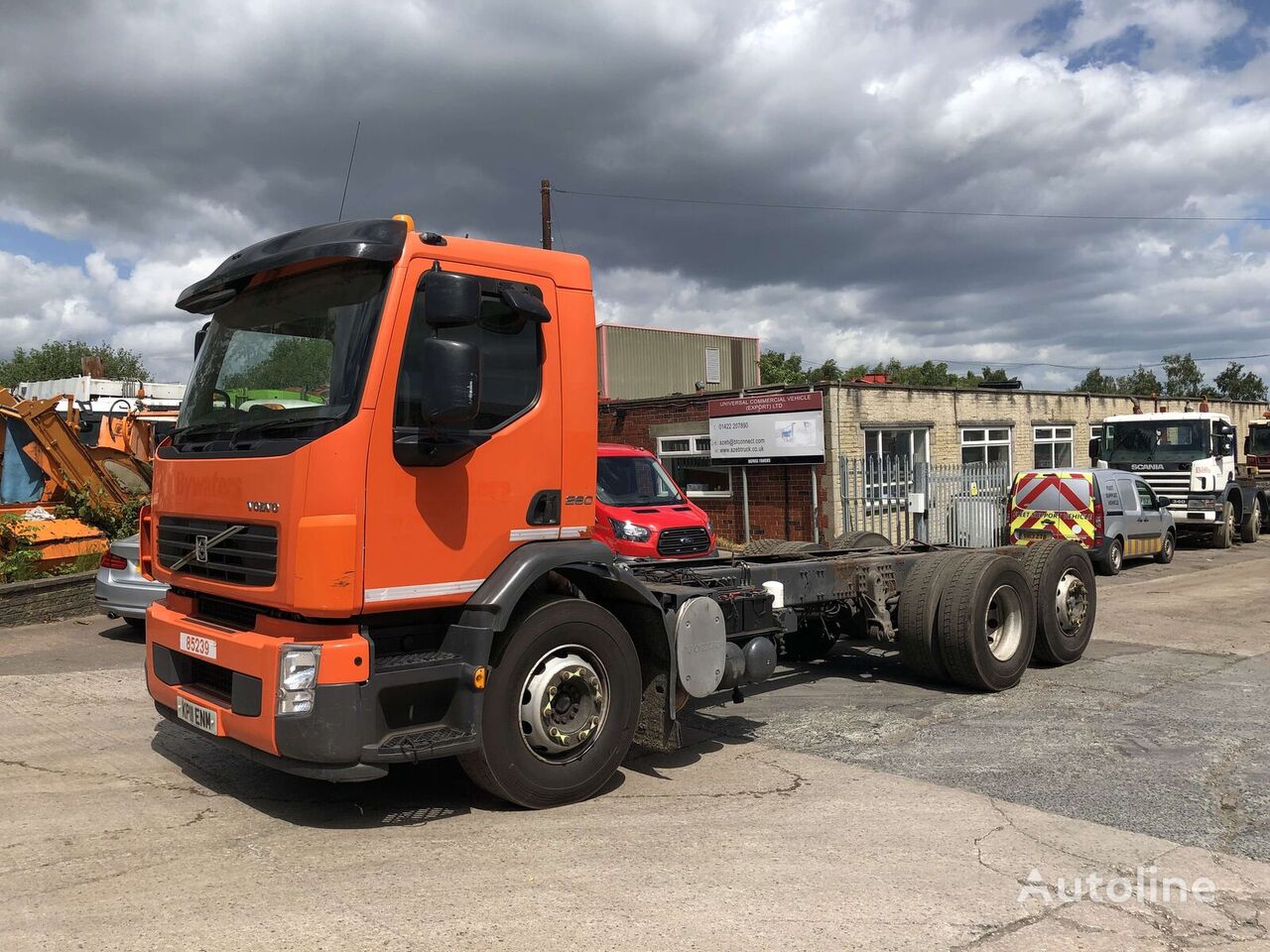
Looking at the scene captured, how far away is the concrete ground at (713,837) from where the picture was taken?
3791 millimetres

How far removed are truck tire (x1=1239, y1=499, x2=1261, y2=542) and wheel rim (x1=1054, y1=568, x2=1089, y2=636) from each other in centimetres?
1696

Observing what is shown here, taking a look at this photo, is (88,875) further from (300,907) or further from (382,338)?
(382,338)

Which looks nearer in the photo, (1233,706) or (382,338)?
(382,338)

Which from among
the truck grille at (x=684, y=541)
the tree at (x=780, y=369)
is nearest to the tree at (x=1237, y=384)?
the tree at (x=780, y=369)

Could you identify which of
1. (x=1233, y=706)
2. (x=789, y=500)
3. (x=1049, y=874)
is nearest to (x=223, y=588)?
(x=1049, y=874)

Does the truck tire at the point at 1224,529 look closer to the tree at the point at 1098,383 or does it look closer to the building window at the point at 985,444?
the building window at the point at 985,444

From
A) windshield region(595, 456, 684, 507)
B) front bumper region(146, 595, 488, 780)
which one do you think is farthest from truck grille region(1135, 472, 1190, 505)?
front bumper region(146, 595, 488, 780)

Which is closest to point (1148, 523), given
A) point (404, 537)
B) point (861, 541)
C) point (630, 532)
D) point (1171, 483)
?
point (1171, 483)

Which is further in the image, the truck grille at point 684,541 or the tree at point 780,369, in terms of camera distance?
the tree at point 780,369

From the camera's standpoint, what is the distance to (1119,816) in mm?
5055

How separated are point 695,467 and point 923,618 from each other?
13.2m

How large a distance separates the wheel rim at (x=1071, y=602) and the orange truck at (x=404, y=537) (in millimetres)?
4333

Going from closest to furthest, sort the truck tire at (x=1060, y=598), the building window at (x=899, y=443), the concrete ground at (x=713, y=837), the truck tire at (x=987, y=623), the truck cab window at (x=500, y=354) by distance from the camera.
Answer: the concrete ground at (x=713, y=837) → the truck cab window at (x=500, y=354) → the truck tire at (x=987, y=623) → the truck tire at (x=1060, y=598) → the building window at (x=899, y=443)

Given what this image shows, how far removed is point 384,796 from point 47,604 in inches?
335
